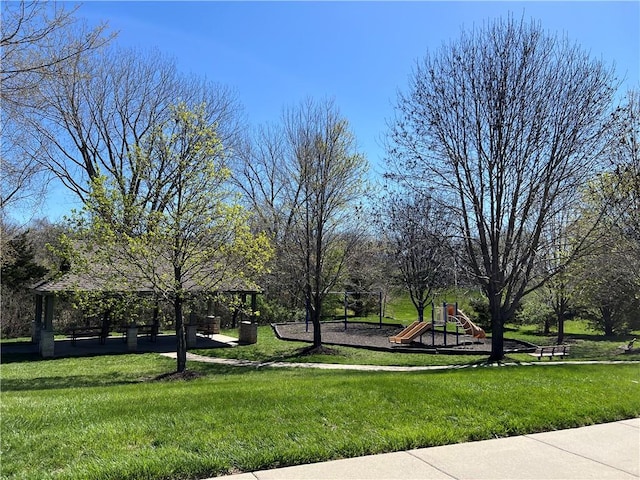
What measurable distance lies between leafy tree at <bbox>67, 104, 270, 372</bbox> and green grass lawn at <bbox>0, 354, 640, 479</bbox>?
5.23 meters

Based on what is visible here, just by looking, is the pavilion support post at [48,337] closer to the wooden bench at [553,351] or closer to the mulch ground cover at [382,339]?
the mulch ground cover at [382,339]

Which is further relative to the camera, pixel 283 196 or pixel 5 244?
pixel 5 244

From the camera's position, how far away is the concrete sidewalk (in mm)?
4156

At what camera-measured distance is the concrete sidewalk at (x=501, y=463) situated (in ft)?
13.6

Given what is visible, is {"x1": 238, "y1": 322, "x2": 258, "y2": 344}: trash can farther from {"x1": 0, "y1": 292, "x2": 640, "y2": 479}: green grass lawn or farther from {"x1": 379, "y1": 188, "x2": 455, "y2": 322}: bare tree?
{"x1": 0, "y1": 292, "x2": 640, "y2": 479}: green grass lawn

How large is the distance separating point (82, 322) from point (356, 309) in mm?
20215

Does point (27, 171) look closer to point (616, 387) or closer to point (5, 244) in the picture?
point (5, 244)

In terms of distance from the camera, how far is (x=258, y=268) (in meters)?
13.2

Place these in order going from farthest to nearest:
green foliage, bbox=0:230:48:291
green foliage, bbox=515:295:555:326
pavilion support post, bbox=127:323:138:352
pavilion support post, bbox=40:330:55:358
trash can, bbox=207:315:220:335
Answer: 1. green foliage, bbox=515:295:555:326
2. green foliage, bbox=0:230:48:291
3. trash can, bbox=207:315:220:335
4. pavilion support post, bbox=127:323:138:352
5. pavilion support post, bbox=40:330:55:358

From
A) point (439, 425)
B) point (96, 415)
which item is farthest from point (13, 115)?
point (439, 425)

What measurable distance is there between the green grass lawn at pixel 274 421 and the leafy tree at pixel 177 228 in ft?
17.2

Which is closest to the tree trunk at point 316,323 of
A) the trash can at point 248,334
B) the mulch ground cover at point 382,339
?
the mulch ground cover at point 382,339

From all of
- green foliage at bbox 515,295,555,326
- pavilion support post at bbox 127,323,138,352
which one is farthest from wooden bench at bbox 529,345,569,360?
pavilion support post at bbox 127,323,138,352

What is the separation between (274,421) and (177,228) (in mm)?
8064
